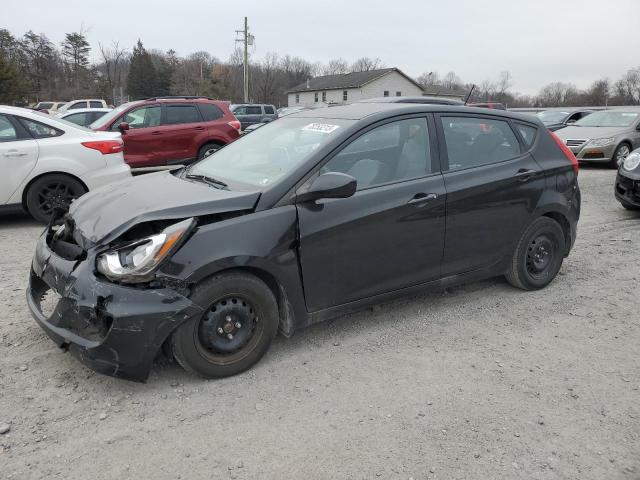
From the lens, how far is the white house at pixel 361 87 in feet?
213

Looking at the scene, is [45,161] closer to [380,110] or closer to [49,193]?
[49,193]

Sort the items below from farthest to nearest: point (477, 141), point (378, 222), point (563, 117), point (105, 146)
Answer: point (563, 117) → point (105, 146) → point (477, 141) → point (378, 222)

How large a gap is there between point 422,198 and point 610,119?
13.1 m

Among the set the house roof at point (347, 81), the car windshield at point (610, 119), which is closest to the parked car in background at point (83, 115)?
the car windshield at point (610, 119)

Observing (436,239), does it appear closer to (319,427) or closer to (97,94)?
(319,427)

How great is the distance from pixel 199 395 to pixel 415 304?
2.09 metres

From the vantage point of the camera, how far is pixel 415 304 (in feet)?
14.6

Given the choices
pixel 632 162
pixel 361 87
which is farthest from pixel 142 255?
pixel 361 87

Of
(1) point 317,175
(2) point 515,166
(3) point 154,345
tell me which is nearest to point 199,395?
(3) point 154,345

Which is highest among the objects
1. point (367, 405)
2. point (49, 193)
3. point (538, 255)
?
point (49, 193)

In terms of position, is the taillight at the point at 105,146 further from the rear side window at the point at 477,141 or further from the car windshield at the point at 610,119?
the car windshield at the point at 610,119

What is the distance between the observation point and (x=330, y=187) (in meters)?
3.27

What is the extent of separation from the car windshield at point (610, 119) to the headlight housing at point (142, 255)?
14179 mm

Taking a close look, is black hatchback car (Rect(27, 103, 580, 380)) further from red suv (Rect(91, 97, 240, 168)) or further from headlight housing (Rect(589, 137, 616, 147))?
headlight housing (Rect(589, 137, 616, 147))
